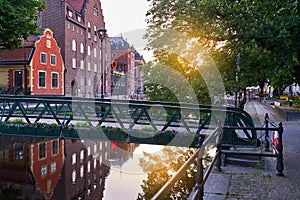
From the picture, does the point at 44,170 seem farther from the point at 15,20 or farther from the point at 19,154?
the point at 15,20

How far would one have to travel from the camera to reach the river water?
8367mm

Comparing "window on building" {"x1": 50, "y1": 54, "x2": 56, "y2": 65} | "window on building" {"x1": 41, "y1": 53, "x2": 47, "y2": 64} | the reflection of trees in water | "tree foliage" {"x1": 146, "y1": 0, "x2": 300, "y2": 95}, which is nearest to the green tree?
"tree foliage" {"x1": 146, "y1": 0, "x2": 300, "y2": 95}

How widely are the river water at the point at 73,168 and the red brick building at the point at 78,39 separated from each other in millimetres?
27915

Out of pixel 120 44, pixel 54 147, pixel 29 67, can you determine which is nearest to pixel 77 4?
pixel 29 67

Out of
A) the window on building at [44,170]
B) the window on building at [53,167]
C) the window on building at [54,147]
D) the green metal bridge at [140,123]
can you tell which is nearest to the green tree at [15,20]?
the window on building at [54,147]

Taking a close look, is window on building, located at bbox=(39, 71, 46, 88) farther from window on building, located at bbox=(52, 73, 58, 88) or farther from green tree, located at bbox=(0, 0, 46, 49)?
green tree, located at bbox=(0, 0, 46, 49)

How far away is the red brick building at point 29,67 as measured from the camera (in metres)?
35.1

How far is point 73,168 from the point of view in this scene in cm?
1067

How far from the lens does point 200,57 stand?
46.8 feet

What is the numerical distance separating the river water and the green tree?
10.0 meters

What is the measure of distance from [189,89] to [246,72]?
3.15 metres

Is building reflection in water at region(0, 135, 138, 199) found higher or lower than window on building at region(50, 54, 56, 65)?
lower

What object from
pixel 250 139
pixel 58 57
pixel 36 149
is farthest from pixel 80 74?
pixel 250 139

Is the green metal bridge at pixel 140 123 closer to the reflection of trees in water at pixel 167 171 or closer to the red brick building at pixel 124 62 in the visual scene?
the reflection of trees in water at pixel 167 171
